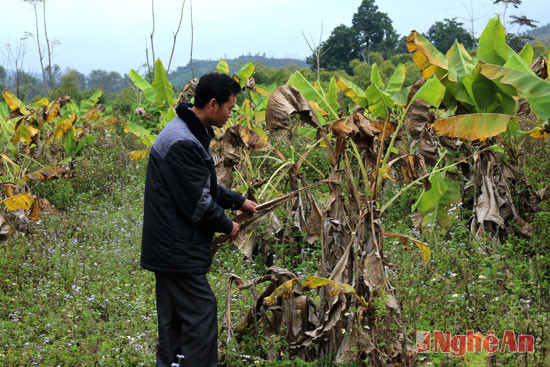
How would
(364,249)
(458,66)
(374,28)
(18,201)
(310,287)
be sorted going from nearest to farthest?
1. (310,287)
2. (364,249)
3. (458,66)
4. (18,201)
5. (374,28)

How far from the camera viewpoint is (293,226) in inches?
225

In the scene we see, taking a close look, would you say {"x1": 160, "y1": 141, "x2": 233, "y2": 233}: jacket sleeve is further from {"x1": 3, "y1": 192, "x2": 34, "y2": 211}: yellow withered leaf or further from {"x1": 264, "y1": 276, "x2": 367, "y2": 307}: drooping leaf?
{"x1": 3, "y1": 192, "x2": 34, "y2": 211}: yellow withered leaf

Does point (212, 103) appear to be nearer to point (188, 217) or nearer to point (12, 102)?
point (188, 217)

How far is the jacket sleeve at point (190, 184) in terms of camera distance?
3020 millimetres

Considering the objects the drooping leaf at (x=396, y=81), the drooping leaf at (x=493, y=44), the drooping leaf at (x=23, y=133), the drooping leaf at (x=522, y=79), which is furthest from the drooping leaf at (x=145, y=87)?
the drooping leaf at (x=522, y=79)

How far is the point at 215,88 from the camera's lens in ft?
9.99

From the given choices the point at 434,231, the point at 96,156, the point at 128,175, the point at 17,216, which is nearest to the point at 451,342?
the point at 434,231

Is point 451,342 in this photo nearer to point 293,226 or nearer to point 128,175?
point 293,226

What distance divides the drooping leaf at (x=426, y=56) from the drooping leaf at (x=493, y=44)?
0.42 meters

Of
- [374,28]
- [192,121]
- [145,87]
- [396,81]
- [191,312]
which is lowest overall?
[191,312]

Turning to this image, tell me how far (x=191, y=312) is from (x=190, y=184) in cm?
79

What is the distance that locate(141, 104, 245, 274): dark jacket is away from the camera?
119 inches

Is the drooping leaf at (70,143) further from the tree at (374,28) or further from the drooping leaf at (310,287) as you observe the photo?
the tree at (374,28)

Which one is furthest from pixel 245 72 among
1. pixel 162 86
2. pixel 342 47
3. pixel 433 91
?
pixel 342 47
